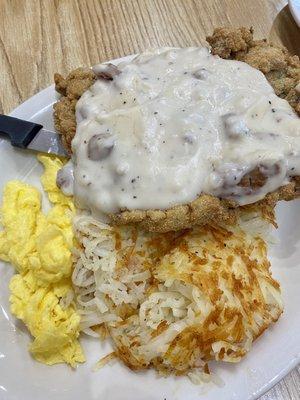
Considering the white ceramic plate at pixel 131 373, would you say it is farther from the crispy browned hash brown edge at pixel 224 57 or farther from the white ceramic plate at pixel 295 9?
the white ceramic plate at pixel 295 9

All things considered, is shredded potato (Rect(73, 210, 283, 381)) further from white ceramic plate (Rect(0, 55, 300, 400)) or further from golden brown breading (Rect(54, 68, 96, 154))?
golden brown breading (Rect(54, 68, 96, 154))

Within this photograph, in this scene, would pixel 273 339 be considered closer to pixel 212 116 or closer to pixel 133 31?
pixel 212 116

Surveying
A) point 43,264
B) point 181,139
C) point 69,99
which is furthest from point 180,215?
point 69,99

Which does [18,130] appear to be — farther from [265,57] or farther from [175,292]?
[265,57]

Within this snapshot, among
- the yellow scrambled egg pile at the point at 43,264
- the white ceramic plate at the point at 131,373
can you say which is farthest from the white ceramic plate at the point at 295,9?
the yellow scrambled egg pile at the point at 43,264

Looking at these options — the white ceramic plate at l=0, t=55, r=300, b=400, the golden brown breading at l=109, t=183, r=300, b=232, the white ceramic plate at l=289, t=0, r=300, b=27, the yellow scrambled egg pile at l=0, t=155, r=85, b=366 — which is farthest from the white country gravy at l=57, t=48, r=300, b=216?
the white ceramic plate at l=289, t=0, r=300, b=27

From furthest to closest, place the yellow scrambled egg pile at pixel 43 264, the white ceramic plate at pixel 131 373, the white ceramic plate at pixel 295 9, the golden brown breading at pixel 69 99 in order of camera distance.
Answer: the white ceramic plate at pixel 295 9
the golden brown breading at pixel 69 99
the yellow scrambled egg pile at pixel 43 264
the white ceramic plate at pixel 131 373

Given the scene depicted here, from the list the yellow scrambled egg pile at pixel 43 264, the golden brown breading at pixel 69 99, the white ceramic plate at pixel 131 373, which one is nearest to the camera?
the white ceramic plate at pixel 131 373
